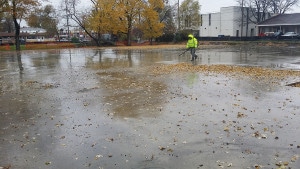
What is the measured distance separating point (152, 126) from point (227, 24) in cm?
7443

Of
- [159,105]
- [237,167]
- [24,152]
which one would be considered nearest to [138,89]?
[159,105]

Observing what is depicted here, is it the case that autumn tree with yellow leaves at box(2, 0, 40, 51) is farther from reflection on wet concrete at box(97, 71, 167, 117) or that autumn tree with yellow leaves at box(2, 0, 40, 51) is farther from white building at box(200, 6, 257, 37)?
white building at box(200, 6, 257, 37)

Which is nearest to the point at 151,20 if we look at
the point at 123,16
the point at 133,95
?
the point at 123,16

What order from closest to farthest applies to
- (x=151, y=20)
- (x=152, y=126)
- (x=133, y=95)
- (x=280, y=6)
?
(x=152, y=126)
(x=133, y=95)
(x=151, y=20)
(x=280, y=6)

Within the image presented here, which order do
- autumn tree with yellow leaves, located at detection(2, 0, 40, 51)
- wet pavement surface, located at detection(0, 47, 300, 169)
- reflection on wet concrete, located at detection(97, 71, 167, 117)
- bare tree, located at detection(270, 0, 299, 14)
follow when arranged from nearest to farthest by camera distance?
1. wet pavement surface, located at detection(0, 47, 300, 169)
2. reflection on wet concrete, located at detection(97, 71, 167, 117)
3. autumn tree with yellow leaves, located at detection(2, 0, 40, 51)
4. bare tree, located at detection(270, 0, 299, 14)

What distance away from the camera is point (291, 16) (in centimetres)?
6756

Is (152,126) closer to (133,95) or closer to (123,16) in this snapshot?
(133,95)

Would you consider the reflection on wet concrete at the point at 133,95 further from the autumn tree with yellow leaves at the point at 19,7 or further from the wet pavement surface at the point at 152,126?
the autumn tree with yellow leaves at the point at 19,7

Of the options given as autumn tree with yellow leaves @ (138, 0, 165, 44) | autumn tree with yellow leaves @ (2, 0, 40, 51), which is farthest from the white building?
autumn tree with yellow leaves @ (2, 0, 40, 51)

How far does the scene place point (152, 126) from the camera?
24.5ft

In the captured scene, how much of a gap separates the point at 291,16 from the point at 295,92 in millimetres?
63617

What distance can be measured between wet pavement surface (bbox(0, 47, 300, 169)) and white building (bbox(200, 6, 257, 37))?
67063 millimetres

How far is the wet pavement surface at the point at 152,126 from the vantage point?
5.61 meters

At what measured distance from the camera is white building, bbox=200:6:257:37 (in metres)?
76.2
